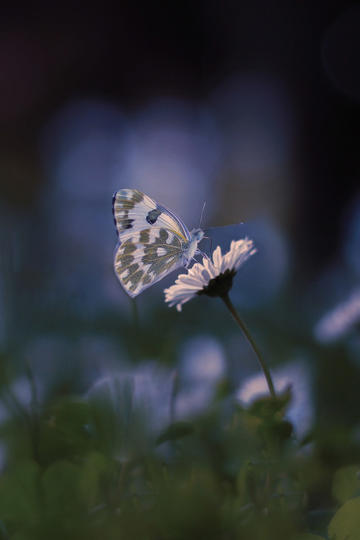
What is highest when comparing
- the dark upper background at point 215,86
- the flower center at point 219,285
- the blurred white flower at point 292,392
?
the dark upper background at point 215,86

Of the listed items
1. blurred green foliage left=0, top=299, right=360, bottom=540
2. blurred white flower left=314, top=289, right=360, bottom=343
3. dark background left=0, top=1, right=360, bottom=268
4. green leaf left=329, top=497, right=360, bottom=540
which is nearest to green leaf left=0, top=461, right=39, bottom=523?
blurred green foliage left=0, top=299, right=360, bottom=540

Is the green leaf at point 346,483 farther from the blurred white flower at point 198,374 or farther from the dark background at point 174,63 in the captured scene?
the dark background at point 174,63

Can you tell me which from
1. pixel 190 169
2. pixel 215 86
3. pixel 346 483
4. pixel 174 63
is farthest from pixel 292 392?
pixel 215 86

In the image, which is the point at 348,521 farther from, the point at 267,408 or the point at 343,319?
the point at 343,319

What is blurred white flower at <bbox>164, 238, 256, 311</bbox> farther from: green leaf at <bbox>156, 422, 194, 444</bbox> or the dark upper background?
the dark upper background

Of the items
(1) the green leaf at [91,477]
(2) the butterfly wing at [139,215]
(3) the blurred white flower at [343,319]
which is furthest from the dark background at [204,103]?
(1) the green leaf at [91,477]
